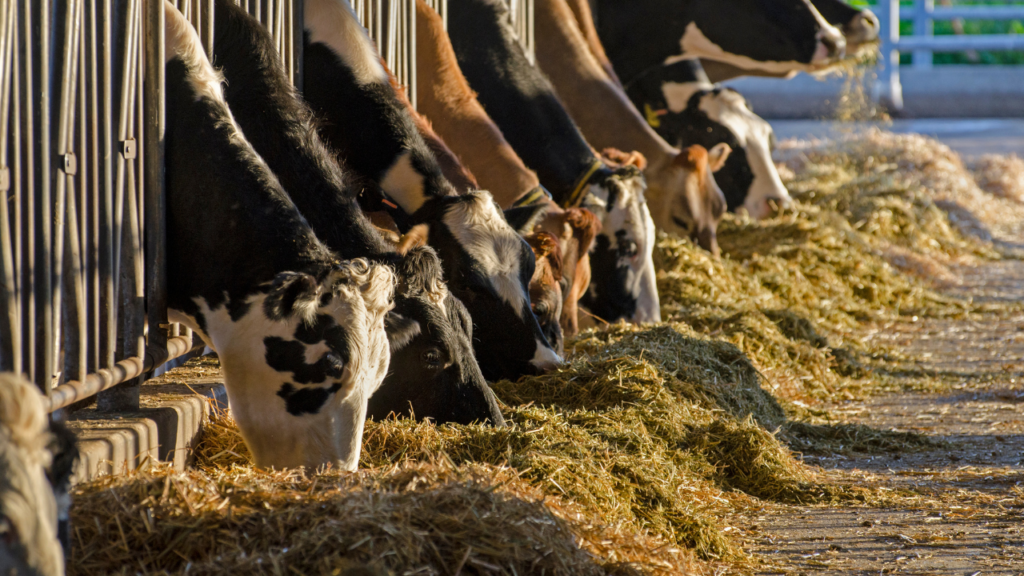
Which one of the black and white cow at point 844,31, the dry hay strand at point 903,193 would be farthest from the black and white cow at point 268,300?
the black and white cow at point 844,31

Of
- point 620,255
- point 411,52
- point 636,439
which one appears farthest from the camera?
point 411,52

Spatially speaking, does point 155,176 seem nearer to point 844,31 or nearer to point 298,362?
point 298,362

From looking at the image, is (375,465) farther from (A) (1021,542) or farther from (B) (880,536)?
(A) (1021,542)

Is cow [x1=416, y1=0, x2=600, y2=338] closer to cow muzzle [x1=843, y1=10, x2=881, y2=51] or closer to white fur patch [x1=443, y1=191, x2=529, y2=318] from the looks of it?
white fur patch [x1=443, y1=191, x2=529, y2=318]

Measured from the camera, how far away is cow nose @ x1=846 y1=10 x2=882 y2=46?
10.9 m

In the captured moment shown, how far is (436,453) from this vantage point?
337cm

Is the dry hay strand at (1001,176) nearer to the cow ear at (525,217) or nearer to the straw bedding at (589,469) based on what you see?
the straw bedding at (589,469)

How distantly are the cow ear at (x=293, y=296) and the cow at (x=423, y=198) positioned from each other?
1.38 metres

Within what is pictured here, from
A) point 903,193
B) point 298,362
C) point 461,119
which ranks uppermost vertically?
point 461,119

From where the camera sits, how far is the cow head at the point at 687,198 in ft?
25.5

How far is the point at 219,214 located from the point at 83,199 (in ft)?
1.46

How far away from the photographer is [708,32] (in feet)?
33.5

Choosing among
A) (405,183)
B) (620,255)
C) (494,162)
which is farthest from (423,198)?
(620,255)

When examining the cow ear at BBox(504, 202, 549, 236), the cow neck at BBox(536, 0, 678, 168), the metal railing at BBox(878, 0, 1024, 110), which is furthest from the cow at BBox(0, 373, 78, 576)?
the metal railing at BBox(878, 0, 1024, 110)
